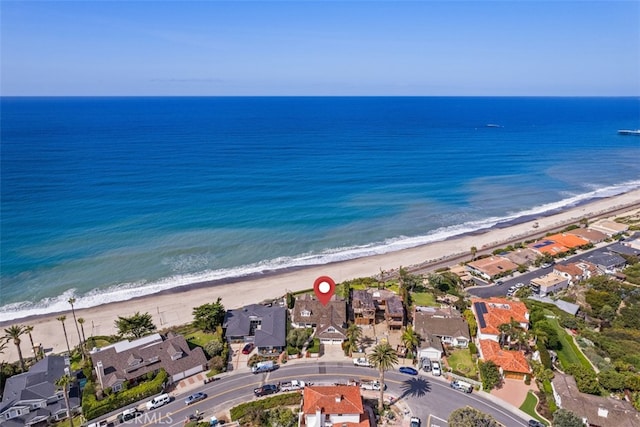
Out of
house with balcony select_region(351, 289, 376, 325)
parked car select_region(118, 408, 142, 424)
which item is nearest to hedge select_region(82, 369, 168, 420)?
parked car select_region(118, 408, 142, 424)

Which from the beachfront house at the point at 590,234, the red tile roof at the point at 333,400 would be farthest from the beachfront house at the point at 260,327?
the beachfront house at the point at 590,234

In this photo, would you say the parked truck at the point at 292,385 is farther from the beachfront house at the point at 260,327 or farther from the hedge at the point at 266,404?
the beachfront house at the point at 260,327

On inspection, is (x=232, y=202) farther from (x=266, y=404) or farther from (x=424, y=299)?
(x=266, y=404)

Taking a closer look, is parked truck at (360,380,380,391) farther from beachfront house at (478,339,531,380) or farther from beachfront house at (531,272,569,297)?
beachfront house at (531,272,569,297)

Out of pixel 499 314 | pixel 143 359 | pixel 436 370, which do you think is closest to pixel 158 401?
pixel 143 359

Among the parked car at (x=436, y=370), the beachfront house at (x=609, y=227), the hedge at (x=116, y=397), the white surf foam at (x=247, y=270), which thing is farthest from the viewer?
the beachfront house at (x=609, y=227)

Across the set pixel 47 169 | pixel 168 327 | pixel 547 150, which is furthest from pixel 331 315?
pixel 547 150
